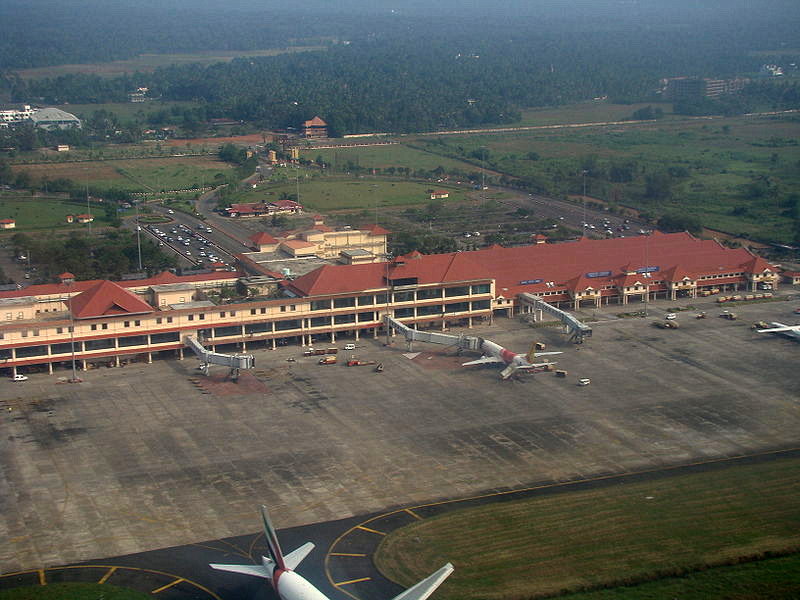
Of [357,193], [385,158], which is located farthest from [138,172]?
[385,158]

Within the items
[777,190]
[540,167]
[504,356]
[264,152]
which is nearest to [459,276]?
[504,356]

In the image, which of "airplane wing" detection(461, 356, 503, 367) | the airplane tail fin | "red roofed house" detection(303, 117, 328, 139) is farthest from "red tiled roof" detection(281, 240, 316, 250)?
"red roofed house" detection(303, 117, 328, 139)

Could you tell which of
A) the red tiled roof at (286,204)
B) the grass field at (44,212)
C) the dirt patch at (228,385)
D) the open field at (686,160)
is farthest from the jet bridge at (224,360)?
the open field at (686,160)

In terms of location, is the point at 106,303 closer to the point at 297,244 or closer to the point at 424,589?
the point at 297,244

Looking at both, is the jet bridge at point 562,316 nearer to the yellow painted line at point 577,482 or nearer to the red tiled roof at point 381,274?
the red tiled roof at point 381,274

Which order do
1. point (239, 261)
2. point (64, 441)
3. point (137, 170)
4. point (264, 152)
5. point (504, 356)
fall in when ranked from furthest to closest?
point (264, 152)
point (137, 170)
point (239, 261)
point (504, 356)
point (64, 441)

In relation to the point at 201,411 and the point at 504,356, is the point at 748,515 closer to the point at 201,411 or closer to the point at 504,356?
the point at 504,356
